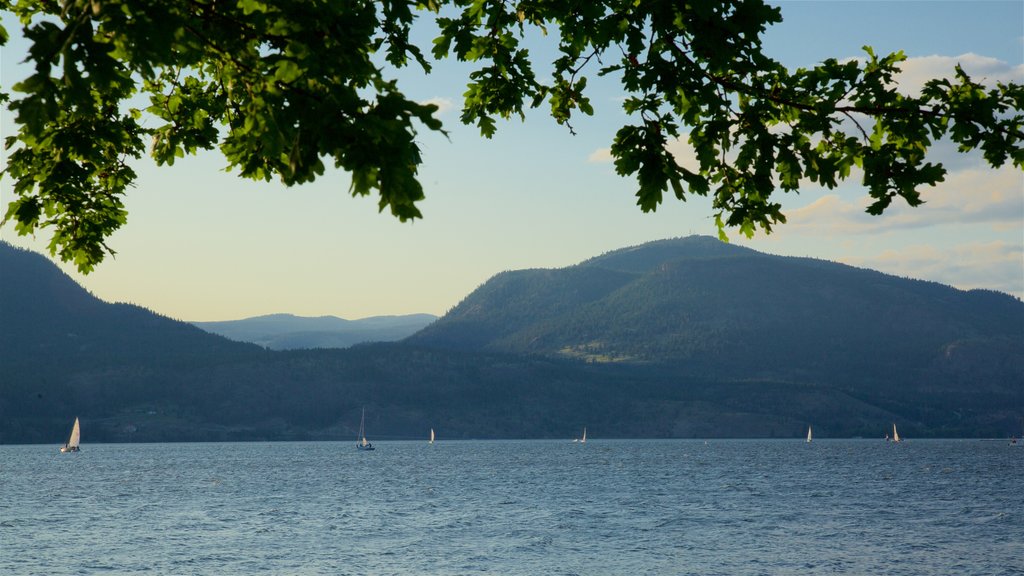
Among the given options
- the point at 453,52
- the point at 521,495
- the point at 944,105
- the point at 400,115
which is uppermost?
the point at 453,52

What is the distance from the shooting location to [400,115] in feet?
29.9

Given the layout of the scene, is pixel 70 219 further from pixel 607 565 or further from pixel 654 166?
pixel 607 565

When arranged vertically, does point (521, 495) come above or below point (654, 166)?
below

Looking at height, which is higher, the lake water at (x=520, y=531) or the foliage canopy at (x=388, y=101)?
the foliage canopy at (x=388, y=101)

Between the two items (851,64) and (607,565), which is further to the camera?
(607,565)

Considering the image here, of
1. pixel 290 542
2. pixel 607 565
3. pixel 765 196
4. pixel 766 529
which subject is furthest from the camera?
pixel 766 529

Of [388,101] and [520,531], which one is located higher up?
[388,101]

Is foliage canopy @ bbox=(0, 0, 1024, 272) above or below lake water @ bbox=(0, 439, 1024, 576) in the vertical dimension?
above

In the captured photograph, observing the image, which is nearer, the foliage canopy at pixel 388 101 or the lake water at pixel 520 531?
the foliage canopy at pixel 388 101

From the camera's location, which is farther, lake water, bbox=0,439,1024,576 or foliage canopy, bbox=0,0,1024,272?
lake water, bbox=0,439,1024,576

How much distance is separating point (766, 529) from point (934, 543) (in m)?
17.2

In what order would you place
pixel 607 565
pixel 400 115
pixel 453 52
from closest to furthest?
1. pixel 400 115
2. pixel 453 52
3. pixel 607 565

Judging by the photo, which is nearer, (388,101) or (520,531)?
(388,101)

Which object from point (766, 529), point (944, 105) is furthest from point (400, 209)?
point (766, 529)
